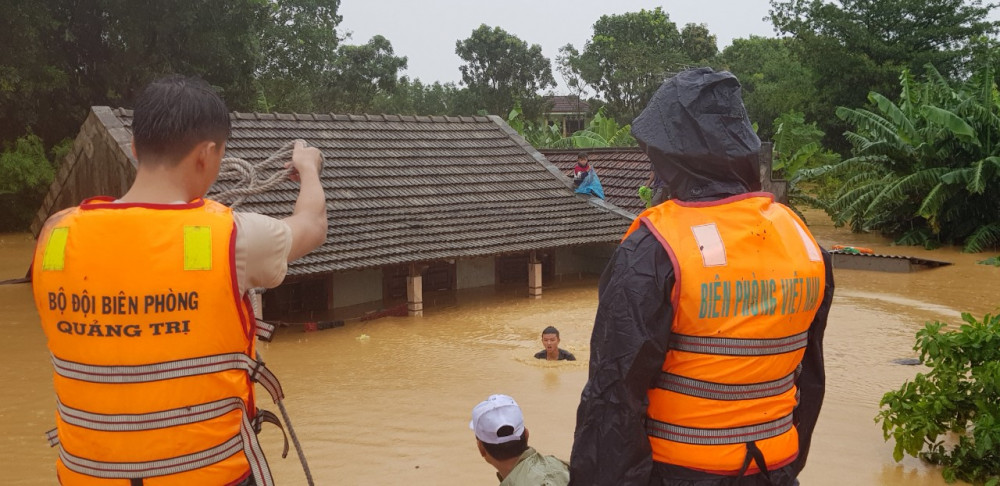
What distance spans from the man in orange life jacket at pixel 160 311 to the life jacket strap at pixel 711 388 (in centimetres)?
105

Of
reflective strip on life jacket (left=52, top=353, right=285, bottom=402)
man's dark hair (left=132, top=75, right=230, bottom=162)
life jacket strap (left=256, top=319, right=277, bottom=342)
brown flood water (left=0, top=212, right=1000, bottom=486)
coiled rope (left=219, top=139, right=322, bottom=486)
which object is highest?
man's dark hair (left=132, top=75, right=230, bottom=162)

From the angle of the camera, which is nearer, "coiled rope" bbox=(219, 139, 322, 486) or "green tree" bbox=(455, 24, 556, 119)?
"coiled rope" bbox=(219, 139, 322, 486)

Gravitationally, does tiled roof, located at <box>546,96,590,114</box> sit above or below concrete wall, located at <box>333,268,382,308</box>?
above

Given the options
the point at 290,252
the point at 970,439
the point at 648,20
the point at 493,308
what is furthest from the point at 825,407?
the point at 648,20

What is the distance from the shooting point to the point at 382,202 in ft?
40.6

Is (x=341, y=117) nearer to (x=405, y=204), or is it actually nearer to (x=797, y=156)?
(x=405, y=204)

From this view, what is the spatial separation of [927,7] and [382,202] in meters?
22.3

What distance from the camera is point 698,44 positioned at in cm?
4462

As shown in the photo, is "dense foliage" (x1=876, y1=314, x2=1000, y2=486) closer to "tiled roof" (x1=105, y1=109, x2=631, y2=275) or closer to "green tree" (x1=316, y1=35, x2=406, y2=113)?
"tiled roof" (x1=105, y1=109, x2=631, y2=275)

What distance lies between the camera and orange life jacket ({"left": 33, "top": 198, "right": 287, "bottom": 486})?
6.78ft

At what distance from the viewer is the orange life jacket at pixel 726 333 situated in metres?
2.24

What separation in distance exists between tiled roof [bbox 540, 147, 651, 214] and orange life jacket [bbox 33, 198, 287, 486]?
12.7 m

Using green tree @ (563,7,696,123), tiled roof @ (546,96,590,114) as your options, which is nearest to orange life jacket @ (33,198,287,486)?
green tree @ (563,7,696,123)

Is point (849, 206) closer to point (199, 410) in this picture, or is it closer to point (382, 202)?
point (382, 202)
